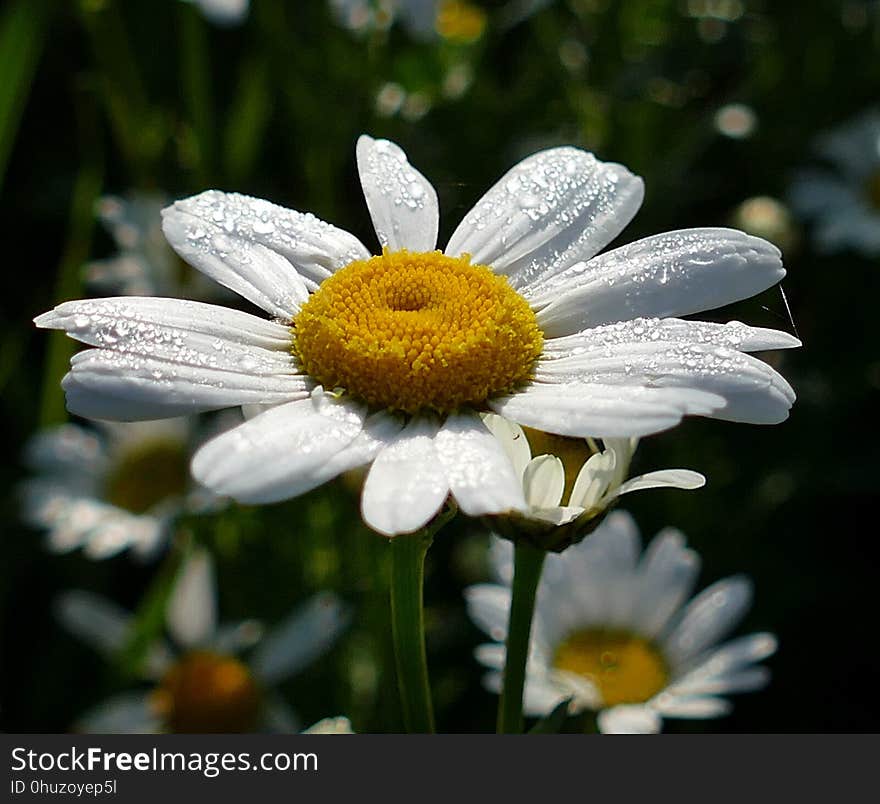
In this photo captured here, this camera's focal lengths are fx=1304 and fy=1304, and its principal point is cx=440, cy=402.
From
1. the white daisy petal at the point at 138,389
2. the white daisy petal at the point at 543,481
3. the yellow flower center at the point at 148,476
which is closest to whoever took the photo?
the white daisy petal at the point at 138,389

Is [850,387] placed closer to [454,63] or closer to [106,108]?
[454,63]

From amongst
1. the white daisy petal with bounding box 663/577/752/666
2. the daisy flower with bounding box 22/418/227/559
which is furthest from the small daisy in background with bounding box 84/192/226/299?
the white daisy petal with bounding box 663/577/752/666

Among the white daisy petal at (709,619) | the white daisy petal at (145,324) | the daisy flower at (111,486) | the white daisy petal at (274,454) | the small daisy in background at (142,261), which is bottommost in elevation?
the white daisy petal at (274,454)

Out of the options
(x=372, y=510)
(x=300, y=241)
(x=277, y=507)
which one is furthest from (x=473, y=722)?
(x=372, y=510)

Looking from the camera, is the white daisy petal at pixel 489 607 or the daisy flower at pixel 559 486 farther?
the white daisy petal at pixel 489 607

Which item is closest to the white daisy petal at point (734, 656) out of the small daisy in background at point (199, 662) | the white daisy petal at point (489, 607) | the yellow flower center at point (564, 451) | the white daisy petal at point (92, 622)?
the white daisy petal at point (489, 607)

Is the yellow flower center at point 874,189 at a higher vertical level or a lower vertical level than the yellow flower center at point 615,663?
higher

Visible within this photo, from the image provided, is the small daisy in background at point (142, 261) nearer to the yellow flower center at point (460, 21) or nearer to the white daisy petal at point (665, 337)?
the yellow flower center at point (460, 21)
